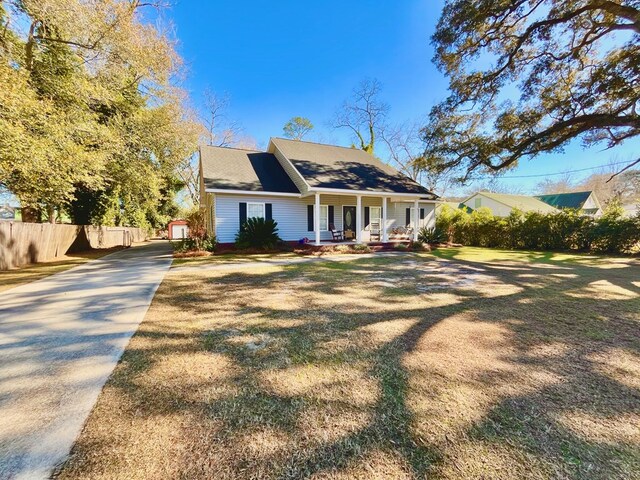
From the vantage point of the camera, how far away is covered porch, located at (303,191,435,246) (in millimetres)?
15328

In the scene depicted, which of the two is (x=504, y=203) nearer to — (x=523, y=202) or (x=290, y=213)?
(x=523, y=202)

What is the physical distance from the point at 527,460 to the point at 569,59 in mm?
16753

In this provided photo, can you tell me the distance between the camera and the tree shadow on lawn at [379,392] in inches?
70.6

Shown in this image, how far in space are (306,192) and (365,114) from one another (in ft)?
65.0

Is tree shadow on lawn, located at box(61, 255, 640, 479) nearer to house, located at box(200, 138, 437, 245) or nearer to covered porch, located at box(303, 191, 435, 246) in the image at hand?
house, located at box(200, 138, 437, 245)

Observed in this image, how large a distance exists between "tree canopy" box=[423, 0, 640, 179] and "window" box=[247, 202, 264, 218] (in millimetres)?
9405

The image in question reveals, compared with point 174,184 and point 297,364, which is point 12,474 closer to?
point 297,364

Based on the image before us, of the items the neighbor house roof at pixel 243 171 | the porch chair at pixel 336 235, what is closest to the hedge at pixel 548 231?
the porch chair at pixel 336 235

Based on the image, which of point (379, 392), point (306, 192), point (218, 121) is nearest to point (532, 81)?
point (306, 192)

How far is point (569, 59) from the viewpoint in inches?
467

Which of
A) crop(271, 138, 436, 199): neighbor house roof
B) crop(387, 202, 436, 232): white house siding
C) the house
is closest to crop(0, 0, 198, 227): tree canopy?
the house

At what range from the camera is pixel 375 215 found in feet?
57.2

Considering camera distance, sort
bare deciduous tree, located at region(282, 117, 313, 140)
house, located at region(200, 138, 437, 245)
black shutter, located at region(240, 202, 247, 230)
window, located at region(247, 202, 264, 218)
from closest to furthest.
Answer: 1. house, located at region(200, 138, 437, 245)
2. black shutter, located at region(240, 202, 247, 230)
3. window, located at region(247, 202, 264, 218)
4. bare deciduous tree, located at region(282, 117, 313, 140)

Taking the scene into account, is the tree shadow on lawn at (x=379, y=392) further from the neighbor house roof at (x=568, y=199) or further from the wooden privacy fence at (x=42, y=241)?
the neighbor house roof at (x=568, y=199)
